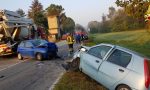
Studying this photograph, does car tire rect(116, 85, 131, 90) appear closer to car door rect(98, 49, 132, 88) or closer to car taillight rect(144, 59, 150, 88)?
car door rect(98, 49, 132, 88)

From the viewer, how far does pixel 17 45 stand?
1115 inches

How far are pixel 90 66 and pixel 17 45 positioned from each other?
640 inches

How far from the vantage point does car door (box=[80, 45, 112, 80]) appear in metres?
12.3

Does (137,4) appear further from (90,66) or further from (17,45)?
(90,66)

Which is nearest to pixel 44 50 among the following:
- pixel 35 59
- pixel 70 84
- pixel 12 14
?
pixel 35 59

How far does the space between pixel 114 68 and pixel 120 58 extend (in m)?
0.40

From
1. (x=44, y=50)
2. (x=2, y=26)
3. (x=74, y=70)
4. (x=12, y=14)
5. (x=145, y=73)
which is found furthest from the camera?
(x=12, y=14)

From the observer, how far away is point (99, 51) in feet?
41.8

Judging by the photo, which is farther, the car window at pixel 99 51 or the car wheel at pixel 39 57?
the car wheel at pixel 39 57

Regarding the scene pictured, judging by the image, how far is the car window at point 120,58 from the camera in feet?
36.3

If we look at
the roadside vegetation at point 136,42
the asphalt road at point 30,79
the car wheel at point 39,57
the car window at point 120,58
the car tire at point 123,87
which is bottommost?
the roadside vegetation at point 136,42

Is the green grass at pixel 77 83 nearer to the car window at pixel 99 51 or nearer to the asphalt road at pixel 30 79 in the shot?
the asphalt road at pixel 30 79

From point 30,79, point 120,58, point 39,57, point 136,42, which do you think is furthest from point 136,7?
point 136,42

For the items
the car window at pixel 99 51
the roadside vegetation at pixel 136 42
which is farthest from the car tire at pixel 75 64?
the roadside vegetation at pixel 136 42
